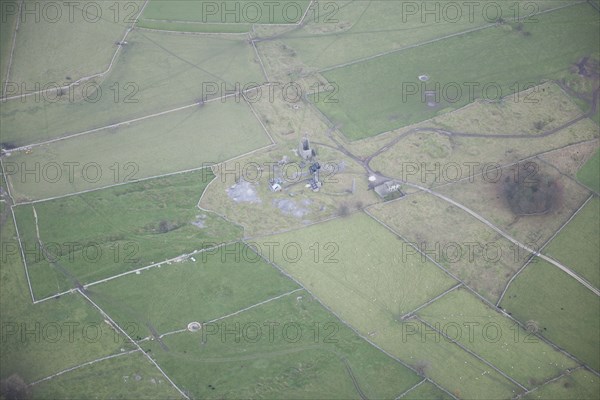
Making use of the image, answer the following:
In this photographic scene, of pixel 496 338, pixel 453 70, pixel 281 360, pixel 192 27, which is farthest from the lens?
pixel 192 27

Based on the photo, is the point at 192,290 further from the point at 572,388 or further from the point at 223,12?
the point at 223,12

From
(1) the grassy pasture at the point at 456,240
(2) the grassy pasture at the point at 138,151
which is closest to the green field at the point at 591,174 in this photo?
(1) the grassy pasture at the point at 456,240

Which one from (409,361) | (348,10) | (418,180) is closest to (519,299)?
(409,361)

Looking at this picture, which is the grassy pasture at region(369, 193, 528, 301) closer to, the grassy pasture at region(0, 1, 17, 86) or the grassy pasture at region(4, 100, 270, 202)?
the grassy pasture at region(4, 100, 270, 202)

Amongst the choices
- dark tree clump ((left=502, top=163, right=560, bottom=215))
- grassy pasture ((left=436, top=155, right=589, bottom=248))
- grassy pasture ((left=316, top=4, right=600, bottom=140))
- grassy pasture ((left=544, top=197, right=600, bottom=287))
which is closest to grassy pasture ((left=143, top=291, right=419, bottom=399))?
grassy pasture ((left=436, top=155, right=589, bottom=248))

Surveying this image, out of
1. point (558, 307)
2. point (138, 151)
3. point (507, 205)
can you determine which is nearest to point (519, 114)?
point (507, 205)

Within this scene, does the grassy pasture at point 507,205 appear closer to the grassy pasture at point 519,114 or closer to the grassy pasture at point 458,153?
the grassy pasture at point 458,153

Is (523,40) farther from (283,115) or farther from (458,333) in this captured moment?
(458,333)
